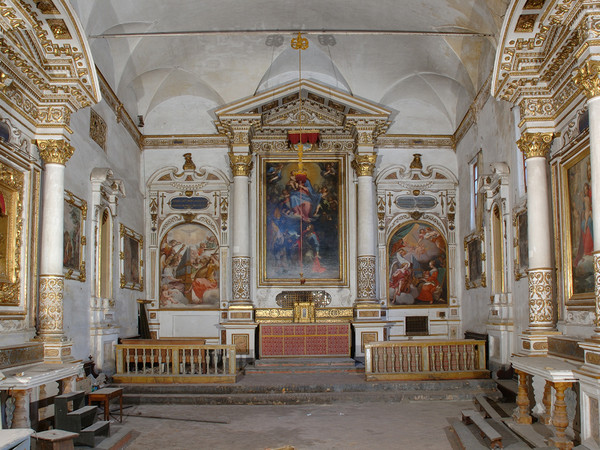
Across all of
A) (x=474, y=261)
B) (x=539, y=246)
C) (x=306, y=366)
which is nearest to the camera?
(x=539, y=246)

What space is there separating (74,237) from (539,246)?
27.2ft

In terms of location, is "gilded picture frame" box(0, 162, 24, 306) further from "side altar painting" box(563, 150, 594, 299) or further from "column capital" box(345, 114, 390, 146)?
"column capital" box(345, 114, 390, 146)

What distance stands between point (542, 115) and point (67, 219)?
837 cm

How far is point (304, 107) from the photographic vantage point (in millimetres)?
17250

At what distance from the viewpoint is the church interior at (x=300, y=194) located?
8.76 metres

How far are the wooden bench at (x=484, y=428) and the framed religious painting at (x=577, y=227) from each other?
2127mm

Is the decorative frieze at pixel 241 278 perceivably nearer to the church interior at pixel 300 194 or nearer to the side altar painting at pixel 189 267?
the church interior at pixel 300 194

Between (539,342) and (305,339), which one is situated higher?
(539,342)

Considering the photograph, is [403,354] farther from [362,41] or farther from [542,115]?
[362,41]

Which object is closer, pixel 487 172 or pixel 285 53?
pixel 487 172

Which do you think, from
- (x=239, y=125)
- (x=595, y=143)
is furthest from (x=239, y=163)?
(x=595, y=143)

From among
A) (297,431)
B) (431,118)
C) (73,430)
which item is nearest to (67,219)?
(73,430)

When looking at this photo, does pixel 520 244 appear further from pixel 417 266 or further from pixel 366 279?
pixel 417 266

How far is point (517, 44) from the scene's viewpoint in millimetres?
9000
